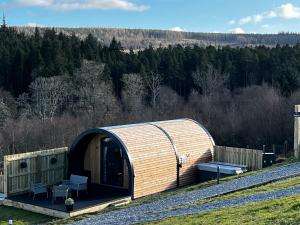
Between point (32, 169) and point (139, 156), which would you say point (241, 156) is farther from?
point (32, 169)

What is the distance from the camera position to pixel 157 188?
2188cm

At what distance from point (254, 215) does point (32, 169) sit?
44.5 ft

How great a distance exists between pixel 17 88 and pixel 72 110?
11.5 metres

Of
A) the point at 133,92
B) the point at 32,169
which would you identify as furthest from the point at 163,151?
the point at 133,92

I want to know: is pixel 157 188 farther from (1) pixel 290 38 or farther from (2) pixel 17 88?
(1) pixel 290 38

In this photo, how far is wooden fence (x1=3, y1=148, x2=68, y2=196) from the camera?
21.1 m

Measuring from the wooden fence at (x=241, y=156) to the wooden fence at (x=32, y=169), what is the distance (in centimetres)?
802

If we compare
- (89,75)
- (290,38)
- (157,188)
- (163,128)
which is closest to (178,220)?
(157,188)

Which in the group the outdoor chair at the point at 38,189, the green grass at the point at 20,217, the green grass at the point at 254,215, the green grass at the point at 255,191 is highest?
the green grass at the point at 254,215

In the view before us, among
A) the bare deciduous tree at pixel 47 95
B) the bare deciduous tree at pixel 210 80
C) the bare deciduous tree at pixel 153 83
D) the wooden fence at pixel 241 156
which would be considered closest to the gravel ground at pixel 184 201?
the wooden fence at pixel 241 156

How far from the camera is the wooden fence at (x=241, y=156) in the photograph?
24.2m

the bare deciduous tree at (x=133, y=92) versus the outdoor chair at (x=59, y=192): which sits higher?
the bare deciduous tree at (x=133, y=92)

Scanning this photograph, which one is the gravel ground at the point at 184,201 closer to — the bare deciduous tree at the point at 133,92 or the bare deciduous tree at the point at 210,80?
the bare deciduous tree at the point at 133,92

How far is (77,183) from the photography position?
2127cm
